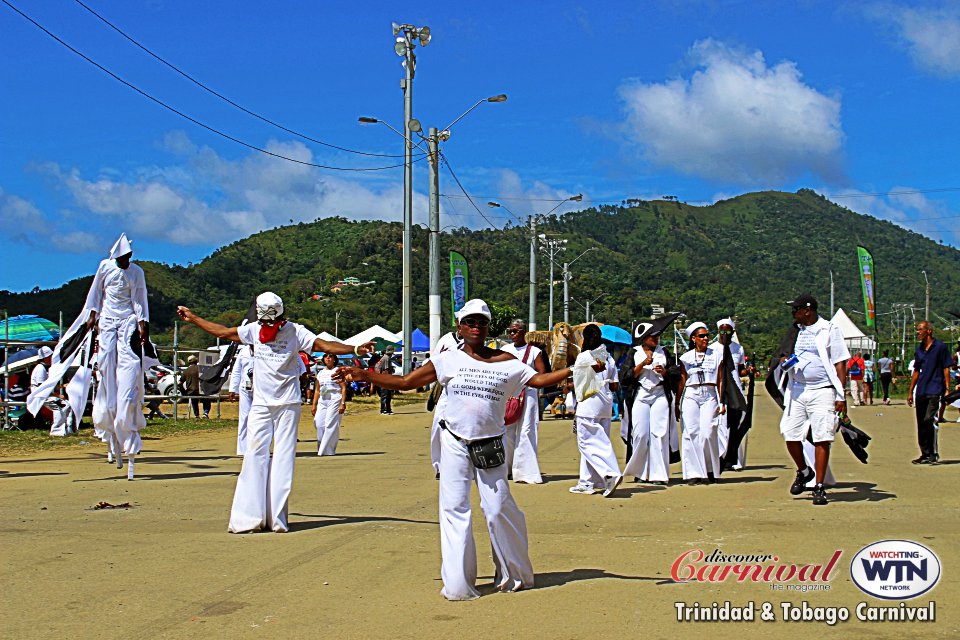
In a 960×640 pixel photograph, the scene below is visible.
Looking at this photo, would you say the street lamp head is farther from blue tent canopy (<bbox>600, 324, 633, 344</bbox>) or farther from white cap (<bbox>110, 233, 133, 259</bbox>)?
white cap (<bbox>110, 233, 133, 259</bbox>)

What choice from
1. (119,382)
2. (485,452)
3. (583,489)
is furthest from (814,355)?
(119,382)

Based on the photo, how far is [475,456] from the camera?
6.85m

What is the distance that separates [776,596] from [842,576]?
750mm

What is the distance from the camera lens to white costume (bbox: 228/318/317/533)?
30.4 feet

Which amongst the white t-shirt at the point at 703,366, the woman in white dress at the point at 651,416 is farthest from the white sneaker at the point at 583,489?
the white t-shirt at the point at 703,366

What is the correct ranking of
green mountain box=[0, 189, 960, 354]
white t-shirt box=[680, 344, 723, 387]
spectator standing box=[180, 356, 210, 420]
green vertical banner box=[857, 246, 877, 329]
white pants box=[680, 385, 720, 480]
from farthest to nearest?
green mountain box=[0, 189, 960, 354], green vertical banner box=[857, 246, 877, 329], spectator standing box=[180, 356, 210, 420], white t-shirt box=[680, 344, 723, 387], white pants box=[680, 385, 720, 480]

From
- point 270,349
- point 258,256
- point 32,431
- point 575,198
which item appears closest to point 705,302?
point 258,256

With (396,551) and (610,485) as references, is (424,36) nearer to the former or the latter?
(610,485)

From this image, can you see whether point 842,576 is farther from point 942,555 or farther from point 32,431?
point 32,431

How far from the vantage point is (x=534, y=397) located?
13875mm

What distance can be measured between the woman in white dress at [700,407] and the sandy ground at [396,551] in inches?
15.1

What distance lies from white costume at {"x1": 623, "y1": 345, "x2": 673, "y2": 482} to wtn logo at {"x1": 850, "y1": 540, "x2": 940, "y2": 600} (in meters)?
4.62

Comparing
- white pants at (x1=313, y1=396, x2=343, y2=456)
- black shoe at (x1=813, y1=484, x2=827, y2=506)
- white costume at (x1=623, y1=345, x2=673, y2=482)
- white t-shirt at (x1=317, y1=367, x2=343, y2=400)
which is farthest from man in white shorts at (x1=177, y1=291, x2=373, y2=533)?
white t-shirt at (x1=317, y1=367, x2=343, y2=400)

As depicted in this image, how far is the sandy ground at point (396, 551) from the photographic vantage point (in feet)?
20.0
